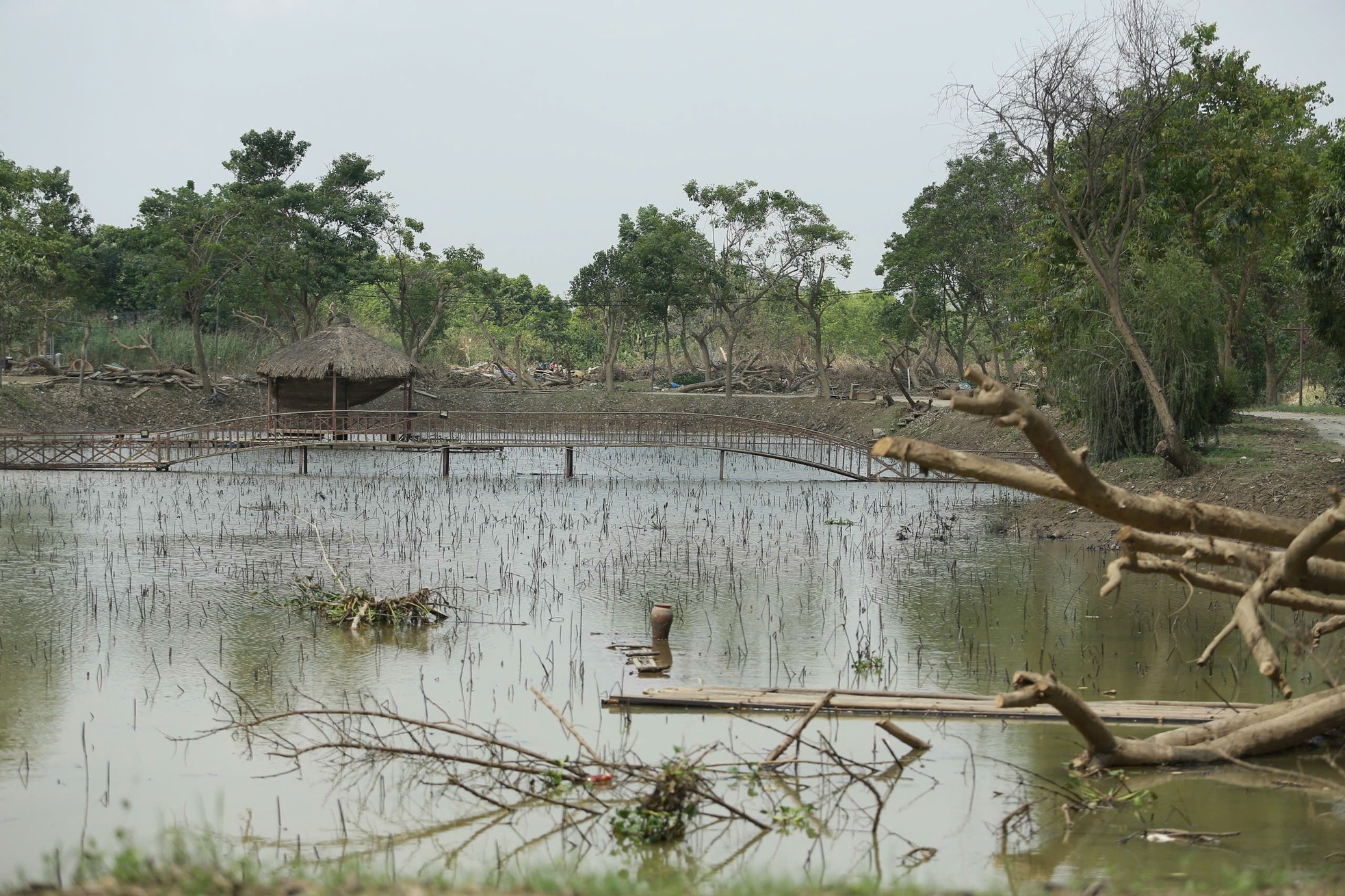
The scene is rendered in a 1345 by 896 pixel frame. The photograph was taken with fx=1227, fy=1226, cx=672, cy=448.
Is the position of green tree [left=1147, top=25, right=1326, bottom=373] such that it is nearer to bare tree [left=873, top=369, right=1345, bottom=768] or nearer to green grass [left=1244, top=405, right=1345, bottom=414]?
green grass [left=1244, top=405, right=1345, bottom=414]

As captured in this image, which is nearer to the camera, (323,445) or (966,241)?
(323,445)

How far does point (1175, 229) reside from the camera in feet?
73.9

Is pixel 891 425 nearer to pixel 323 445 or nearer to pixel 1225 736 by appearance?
pixel 323 445

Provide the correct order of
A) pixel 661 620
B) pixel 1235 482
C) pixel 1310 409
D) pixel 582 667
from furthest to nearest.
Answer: pixel 1310 409 < pixel 1235 482 < pixel 661 620 < pixel 582 667

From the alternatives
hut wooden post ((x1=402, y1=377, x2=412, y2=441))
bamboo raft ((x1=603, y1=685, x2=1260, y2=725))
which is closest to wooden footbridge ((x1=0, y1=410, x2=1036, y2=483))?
hut wooden post ((x1=402, y1=377, x2=412, y2=441))

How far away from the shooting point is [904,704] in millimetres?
7980

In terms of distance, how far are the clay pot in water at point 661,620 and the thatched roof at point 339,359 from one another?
26.6 meters

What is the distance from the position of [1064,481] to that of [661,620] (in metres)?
4.92

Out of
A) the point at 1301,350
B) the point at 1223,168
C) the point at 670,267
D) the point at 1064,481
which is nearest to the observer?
the point at 1064,481

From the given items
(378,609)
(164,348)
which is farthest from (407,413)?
(378,609)

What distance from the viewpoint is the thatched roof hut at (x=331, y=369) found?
116 feet

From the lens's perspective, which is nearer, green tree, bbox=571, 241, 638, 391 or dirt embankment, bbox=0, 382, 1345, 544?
dirt embankment, bbox=0, 382, 1345, 544

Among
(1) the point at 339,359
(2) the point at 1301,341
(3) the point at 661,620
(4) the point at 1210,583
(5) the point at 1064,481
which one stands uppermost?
(2) the point at 1301,341

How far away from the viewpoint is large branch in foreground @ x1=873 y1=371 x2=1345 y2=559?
17.8ft
